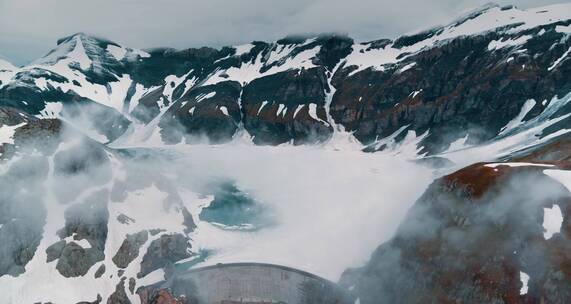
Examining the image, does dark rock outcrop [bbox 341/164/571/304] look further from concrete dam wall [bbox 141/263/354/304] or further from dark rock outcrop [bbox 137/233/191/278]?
dark rock outcrop [bbox 137/233/191/278]

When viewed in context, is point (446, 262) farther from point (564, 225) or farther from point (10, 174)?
point (10, 174)

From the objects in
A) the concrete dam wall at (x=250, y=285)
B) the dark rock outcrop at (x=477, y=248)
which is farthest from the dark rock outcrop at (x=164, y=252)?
the dark rock outcrop at (x=477, y=248)

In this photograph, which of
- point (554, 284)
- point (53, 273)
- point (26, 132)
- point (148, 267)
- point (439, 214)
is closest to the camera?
point (554, 284)

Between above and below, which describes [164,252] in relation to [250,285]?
above

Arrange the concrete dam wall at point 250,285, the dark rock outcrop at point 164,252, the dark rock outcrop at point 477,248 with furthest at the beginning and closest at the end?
1. the dark rock outcrop at point 164,252
2. the concrete dam wall at point 250,285
3. the dark rock outcrop at point 477,248

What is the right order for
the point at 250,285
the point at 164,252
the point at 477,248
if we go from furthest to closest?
1. the point at 164,252
2. the point at 250,285
3. the point at 477,248

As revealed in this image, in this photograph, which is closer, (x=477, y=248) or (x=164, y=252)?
(x=477, y=248)

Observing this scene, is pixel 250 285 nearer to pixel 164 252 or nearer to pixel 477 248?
pixel 164 252

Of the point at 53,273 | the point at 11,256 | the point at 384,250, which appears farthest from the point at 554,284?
the point at 11,256

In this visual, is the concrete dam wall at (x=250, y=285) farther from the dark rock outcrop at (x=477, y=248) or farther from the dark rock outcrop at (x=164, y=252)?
the dark rock outcrop at (x=477, y=248)

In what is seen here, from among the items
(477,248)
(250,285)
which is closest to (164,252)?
(250,285)

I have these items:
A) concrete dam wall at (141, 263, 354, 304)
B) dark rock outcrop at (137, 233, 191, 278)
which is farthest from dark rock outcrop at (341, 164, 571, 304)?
dark rock outcrop at (137, 233, 191, 278)
